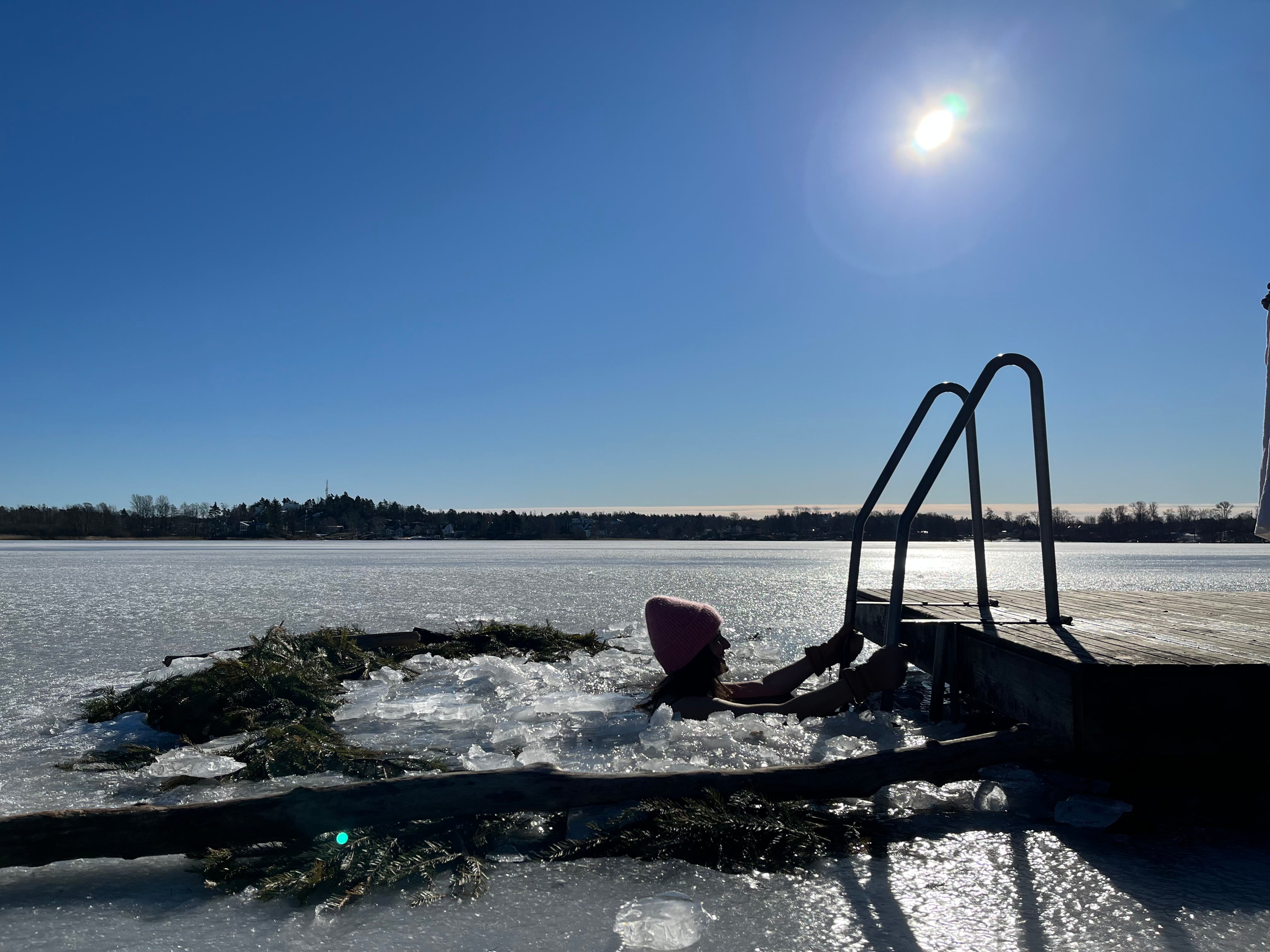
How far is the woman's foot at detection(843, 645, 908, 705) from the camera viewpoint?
3775mm

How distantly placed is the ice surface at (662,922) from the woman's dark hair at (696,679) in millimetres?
2061

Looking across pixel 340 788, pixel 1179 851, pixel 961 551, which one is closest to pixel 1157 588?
pixel 1179 851

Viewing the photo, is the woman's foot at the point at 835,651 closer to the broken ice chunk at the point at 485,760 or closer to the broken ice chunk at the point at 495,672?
the broken ice chunk at the point at 485,760

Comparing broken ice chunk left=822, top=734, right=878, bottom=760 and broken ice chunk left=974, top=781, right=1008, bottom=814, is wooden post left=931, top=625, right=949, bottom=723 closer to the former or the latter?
broken ice chunk left=822, top=734, right=878, bottom=760

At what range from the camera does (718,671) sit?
444 cm

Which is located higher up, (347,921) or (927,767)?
(927,767)

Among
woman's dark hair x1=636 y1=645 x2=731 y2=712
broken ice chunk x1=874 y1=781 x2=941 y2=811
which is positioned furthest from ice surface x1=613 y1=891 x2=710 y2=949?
woman's dark hair x1=636 y1=645 x2=731 y2=712

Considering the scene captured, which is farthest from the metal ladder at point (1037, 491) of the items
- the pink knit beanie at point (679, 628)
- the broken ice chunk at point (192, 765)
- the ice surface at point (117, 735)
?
the ice surface at point (117, 735)

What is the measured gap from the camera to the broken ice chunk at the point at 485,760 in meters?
3.52

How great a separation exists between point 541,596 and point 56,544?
7136cm

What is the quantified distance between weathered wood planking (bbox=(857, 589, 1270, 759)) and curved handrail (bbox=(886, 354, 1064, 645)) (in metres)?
0.26

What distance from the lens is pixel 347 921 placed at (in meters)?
2.13

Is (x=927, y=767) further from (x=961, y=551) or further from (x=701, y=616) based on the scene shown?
(x=961, y=551)

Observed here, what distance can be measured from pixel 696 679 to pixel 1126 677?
2174mm
